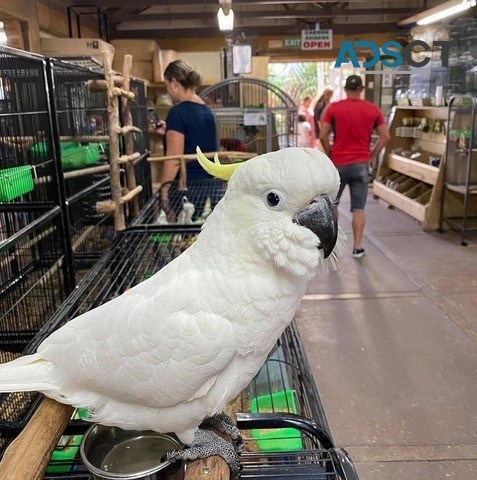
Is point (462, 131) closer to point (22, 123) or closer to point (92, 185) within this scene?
point (92, 185)

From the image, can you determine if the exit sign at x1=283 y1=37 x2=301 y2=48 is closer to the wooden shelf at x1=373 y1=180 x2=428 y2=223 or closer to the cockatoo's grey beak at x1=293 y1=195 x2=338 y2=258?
the wooden shelf at x1=373 y1=180 x2=428 y2=223

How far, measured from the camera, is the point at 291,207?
2.69ft

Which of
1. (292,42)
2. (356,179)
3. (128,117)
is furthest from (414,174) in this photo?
(128,117)

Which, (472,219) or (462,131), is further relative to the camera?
(472,219)

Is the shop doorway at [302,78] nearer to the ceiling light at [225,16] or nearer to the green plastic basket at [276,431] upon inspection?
the ceiling light at [225,16]

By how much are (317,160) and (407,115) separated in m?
5.47

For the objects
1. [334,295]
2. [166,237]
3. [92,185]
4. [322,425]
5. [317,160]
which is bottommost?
[334,295]

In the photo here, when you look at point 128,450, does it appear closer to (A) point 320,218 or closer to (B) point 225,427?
(B) point 225,427

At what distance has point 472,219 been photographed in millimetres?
4723

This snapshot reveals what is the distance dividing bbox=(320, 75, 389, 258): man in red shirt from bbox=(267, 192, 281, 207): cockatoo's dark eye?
2.90m

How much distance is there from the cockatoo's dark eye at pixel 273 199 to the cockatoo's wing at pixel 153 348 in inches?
7.9

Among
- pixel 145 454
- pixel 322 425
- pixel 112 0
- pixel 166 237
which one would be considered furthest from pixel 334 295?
pixel 112 0

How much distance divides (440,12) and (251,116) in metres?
2.86

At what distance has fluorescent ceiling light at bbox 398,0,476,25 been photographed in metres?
4.99
